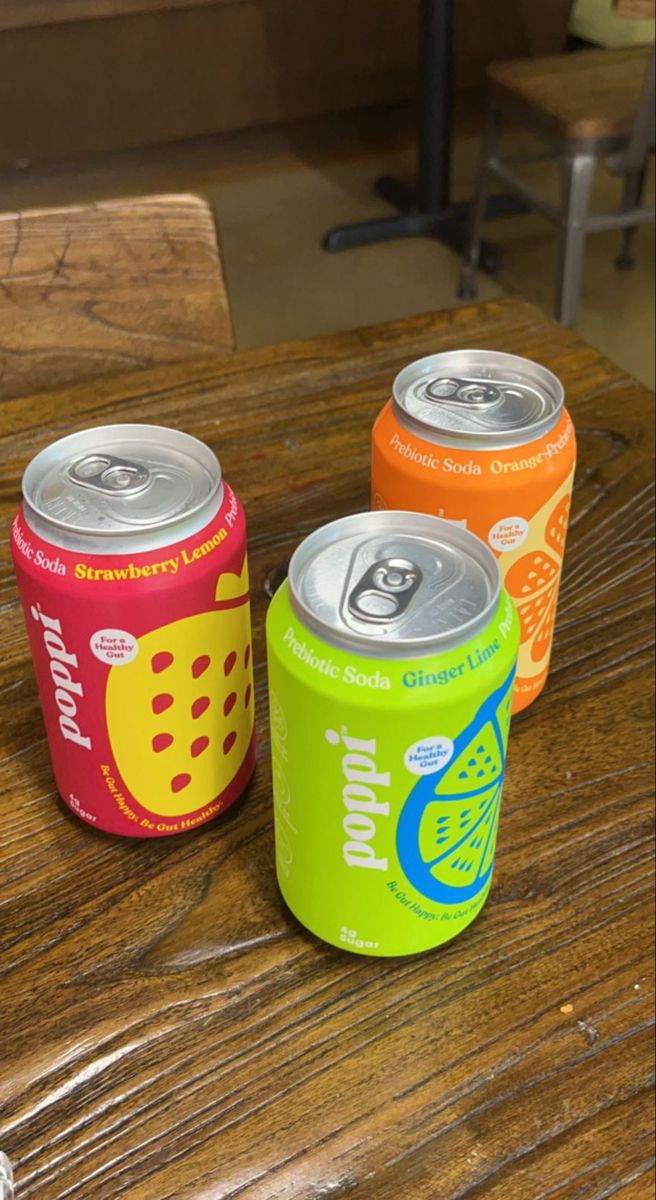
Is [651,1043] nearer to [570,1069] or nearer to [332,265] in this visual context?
[570,1069]

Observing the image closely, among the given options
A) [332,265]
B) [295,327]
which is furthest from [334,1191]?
[332,265]

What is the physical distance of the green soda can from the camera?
41cm

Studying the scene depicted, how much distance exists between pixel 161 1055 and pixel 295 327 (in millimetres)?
2302

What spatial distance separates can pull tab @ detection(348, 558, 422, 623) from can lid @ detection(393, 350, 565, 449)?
93 millimetres

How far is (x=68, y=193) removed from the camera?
326cm

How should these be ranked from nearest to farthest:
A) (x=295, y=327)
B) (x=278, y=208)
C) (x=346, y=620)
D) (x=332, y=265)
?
(x=346, y=620) → (x=295, y=327) → (x=332, y=265) → (x=278, y=208)

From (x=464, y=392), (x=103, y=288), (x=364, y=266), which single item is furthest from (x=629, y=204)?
(x=464, y=392)

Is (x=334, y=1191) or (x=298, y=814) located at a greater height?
(x=298, y=814)

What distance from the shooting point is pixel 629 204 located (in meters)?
2.77

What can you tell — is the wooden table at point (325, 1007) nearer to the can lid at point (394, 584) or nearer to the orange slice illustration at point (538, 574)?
the orange slice illustration at point (538, 574)

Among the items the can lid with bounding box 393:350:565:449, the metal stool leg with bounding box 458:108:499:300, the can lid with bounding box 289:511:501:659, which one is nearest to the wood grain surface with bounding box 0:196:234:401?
the can lid with bounding box 393:350:565:449

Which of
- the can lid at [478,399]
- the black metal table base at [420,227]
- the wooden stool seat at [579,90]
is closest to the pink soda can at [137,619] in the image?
the can lid at [478,399]

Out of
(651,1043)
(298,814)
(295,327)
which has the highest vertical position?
(298,814)

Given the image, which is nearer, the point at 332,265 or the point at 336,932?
the point at 336,932
